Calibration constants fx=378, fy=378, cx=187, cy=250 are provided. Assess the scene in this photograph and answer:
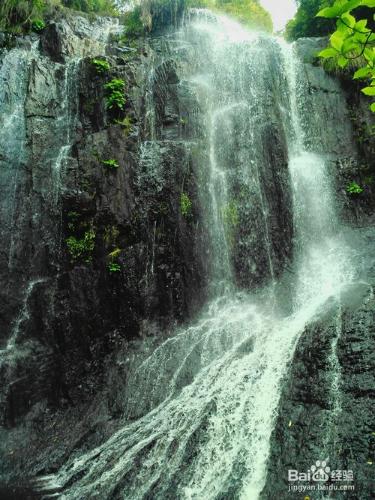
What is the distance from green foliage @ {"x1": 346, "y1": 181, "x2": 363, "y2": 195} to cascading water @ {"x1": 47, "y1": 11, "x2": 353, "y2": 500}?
535mm

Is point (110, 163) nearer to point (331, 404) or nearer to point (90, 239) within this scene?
point (90, 239)

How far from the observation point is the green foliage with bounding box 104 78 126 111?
9883 mm

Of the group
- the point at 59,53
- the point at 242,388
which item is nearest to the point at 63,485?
the point at 242,388

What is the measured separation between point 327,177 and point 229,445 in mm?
7832

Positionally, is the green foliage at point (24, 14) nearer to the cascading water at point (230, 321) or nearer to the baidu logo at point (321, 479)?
the cascading water at point (230, 321)

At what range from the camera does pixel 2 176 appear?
31.1 feet

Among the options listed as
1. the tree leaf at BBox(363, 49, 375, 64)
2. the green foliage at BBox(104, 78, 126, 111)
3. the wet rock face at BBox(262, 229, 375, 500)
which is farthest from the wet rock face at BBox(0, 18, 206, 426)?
the tree leaf at BBox(363, 49, 375, 64)

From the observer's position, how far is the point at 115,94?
994cm

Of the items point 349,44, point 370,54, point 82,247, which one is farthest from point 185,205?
point 349,44

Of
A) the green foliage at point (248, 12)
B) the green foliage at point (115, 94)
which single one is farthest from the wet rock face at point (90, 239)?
the green foliage at point (248, 12)

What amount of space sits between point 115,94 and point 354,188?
6928mm

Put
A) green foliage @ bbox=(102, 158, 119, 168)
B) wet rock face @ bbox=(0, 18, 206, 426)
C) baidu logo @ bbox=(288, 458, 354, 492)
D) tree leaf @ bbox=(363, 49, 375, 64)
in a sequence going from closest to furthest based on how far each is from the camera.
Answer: tree leaf @ bbox=(363, 49, 375, 64), baidu logo @ bbox=(288, 458, 354, 492), wet rock face @ bbox=(0, 18, 206, 426), green foliage @ bbox=(102, 158, 119, 168)

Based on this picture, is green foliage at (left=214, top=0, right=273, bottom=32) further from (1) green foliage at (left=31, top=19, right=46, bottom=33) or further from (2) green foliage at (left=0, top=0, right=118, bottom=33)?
(1) green foliage at (left=31, top=19, right=46, bottom=33)

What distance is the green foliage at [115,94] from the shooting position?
9.88m
